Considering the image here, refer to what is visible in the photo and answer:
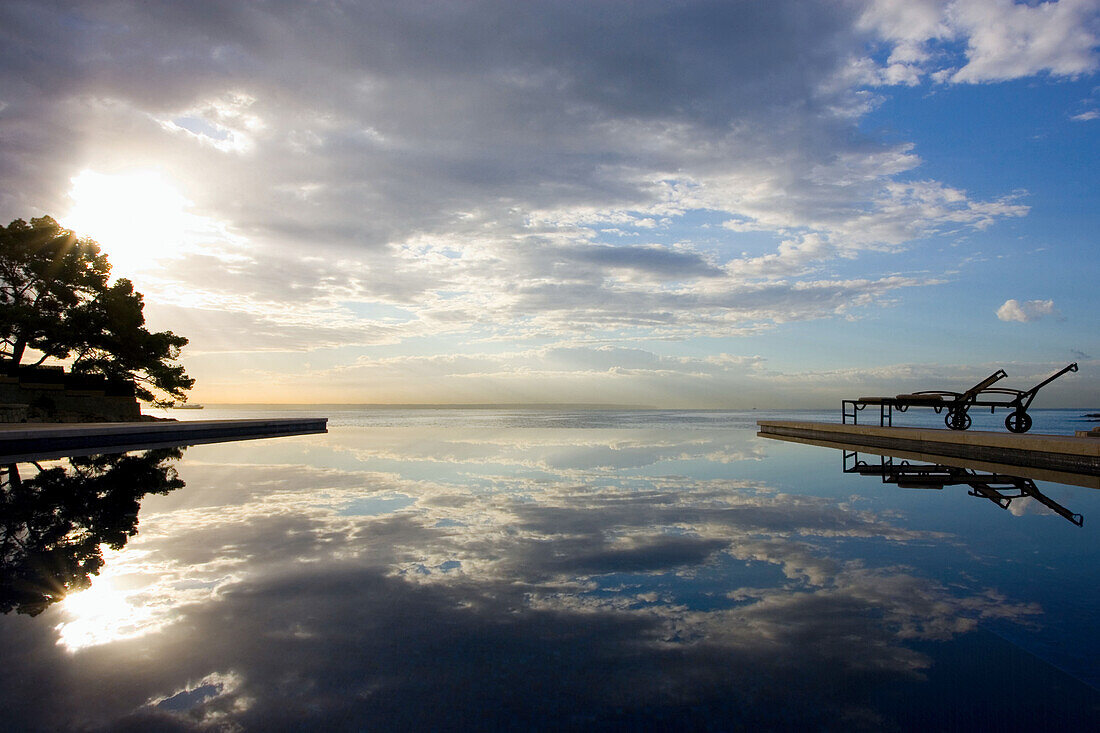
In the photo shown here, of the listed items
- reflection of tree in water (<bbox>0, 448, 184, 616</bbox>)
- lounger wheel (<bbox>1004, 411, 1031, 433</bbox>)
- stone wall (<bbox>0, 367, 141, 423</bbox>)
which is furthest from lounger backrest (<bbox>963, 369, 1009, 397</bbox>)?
stone wall (<bbox>0, 367, 141, 423</bbox>)

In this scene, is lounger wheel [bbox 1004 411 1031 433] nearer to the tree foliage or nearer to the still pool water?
the still pool water

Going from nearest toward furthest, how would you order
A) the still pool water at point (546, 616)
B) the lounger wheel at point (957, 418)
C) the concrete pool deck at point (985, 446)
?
1. the still pool water at point (546, 616)
2. the concrete pool deck at point (985, 446)
3. the lounger wheel at point (957, 418)

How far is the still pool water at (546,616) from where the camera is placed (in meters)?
3.64

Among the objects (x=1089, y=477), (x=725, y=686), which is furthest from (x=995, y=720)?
(x=1089, y=477)

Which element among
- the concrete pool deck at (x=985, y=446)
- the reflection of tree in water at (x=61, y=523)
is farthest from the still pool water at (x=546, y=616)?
the concrete pool deck at (x=985, y=446)

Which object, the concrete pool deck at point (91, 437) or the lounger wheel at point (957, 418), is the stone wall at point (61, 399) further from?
the lounger wheel at point (957, 418)

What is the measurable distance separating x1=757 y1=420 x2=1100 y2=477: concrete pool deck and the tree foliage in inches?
1661

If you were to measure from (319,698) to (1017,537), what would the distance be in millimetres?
9149

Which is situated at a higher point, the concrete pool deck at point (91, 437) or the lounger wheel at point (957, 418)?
the lounger wheel at point (957, 418)

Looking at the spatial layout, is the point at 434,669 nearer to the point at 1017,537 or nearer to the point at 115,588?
the point at 115,588

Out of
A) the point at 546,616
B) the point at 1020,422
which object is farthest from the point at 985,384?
the point at 546,616

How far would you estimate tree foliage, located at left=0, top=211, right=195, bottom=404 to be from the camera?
35.4 m

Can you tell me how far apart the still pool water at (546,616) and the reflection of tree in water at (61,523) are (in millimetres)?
63

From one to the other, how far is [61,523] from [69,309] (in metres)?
36.2
